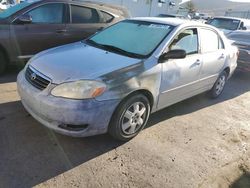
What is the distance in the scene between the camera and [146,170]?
307cm

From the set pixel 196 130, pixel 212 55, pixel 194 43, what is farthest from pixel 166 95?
pixel 212 55

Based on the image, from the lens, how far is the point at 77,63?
132 inches

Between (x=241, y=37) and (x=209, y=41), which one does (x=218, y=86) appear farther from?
(x=241, y=37)

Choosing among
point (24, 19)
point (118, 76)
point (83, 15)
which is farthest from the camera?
point (83, 15)

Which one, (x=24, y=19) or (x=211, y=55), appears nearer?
(x=211, y=55)

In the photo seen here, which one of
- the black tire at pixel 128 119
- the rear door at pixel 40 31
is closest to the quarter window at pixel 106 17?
the rear door at pixel 40 31

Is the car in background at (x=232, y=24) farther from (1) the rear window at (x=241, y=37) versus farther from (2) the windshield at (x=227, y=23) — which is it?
(1) the rear window at (x=241, y=37)

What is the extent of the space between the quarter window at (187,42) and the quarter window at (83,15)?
2.93 metres

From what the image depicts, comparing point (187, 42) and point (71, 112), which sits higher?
point (187, 42)

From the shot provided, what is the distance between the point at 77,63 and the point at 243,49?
6.14 metres

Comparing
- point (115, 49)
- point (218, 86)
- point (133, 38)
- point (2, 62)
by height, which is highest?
point (133, 38)

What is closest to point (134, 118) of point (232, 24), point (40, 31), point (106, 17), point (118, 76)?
point (118, 76)

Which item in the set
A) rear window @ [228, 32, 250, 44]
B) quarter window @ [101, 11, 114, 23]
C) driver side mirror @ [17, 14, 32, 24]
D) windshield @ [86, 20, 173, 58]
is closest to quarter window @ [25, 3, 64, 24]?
driver side mirror @ [17, 14, 32, 24]

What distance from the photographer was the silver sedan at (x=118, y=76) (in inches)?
118
